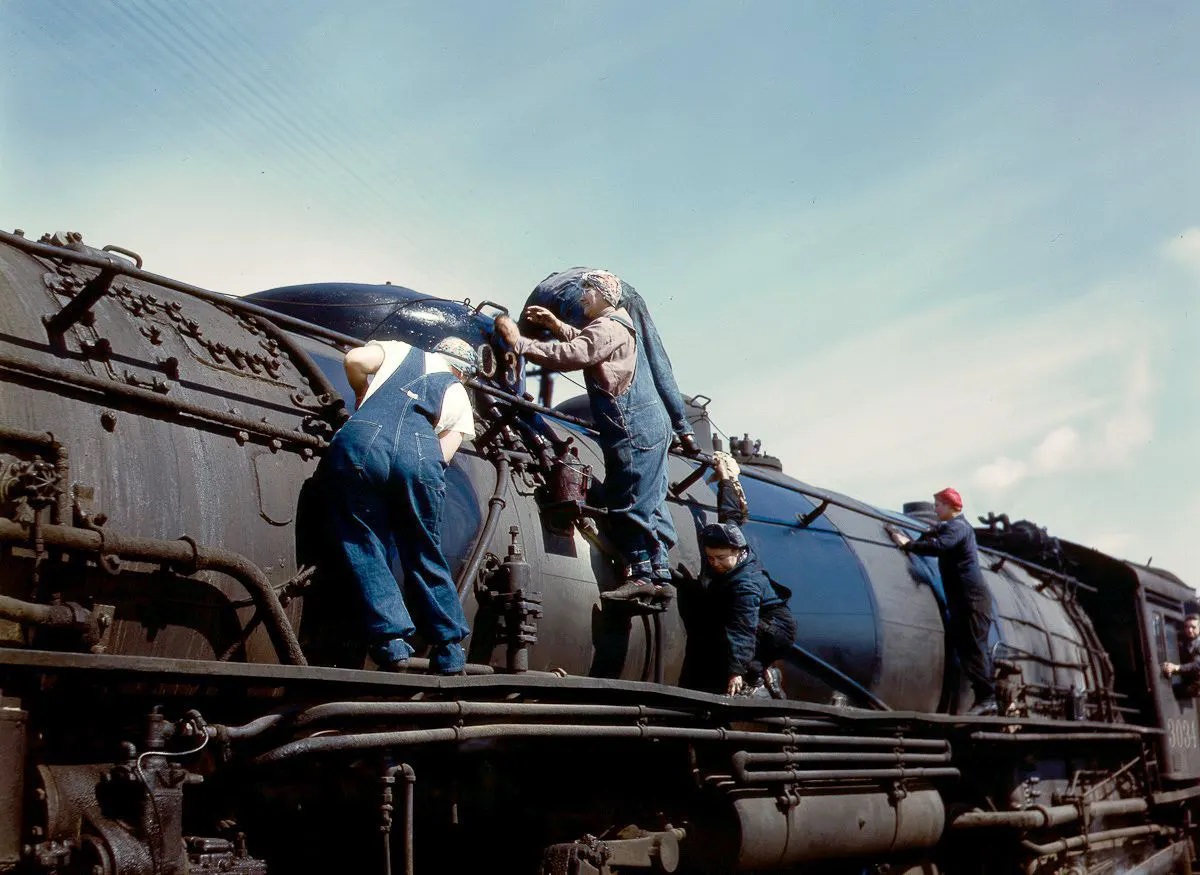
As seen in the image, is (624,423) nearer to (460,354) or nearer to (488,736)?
(460,354)

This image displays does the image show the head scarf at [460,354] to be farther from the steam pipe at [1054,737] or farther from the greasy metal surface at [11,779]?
the steam pipe at [1054,737]

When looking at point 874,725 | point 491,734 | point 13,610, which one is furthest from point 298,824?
point 874,725

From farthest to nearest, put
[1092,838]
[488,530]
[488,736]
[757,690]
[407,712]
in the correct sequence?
[1092,838] → [757,690] → [488,530] → [488,736] → [407,712]

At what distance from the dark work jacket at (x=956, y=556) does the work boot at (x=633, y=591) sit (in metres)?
3.15

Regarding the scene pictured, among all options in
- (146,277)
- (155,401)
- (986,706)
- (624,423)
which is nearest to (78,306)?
(146,277)

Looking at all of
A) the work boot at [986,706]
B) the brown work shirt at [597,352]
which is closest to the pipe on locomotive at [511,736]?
the brown work shirt at [597,352]

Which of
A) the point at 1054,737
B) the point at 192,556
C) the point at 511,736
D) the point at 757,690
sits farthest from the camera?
the point at 1054,737

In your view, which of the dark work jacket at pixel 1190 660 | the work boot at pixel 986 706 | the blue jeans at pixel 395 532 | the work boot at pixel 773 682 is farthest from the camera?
the dark work jacket at pixel 1190 660

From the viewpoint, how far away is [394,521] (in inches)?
158

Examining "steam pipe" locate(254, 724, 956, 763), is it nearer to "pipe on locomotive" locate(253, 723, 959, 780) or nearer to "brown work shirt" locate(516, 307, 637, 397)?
"pipe on locomotive" locate(253, 723, 959, 780)

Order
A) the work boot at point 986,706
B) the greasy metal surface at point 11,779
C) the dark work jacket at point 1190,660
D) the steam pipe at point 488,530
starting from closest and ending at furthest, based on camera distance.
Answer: the greasy metal surface at point 11,779
the steam pipe at point 488,530
the work boot at point 986,706
the dark work jacket at point 1190,660

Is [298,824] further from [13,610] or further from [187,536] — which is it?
[13,610]

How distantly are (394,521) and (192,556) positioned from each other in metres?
0.81

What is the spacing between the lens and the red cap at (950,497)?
27.0 ft
